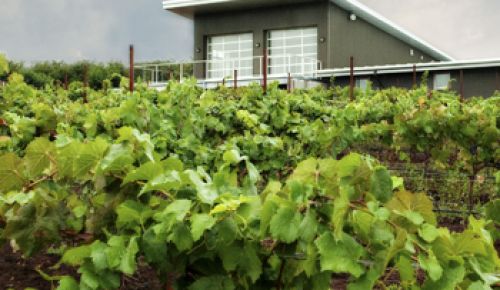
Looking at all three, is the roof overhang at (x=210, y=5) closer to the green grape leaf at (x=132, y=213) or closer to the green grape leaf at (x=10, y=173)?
the green grape leaf at (x=10, y=173)

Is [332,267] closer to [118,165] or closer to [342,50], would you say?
[118,165]

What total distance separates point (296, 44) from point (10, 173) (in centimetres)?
3410

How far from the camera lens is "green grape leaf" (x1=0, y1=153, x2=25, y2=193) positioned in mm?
2582

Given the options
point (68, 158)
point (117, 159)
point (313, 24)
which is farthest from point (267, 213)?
point (313, 24)

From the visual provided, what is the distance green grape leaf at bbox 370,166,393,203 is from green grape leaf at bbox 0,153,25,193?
1.28 meters

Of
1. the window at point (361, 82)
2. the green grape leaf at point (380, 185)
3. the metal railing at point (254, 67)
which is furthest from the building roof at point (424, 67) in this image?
the green grape leaf at point (380, 185)

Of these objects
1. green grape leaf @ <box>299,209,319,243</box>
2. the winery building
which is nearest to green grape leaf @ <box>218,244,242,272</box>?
green grape leaf @ <box>299,209,319,243</box>

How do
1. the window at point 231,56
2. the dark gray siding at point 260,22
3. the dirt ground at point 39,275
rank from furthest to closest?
the window at point 231,56 < the dark gray siding at point 260,22 < the dirt ground at point 39,275

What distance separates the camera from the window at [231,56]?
37094 mm

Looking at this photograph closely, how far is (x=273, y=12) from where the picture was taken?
119 ft

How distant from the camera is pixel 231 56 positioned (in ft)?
124

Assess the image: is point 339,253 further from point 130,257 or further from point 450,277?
point 130,257

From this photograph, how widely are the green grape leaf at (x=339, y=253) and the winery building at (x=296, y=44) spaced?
2985 cm

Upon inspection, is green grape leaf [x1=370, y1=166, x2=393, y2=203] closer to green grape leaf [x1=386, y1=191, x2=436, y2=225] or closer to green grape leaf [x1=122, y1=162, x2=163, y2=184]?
green grape leaf [x1=386, y1=191, x2=436, y2=225]
